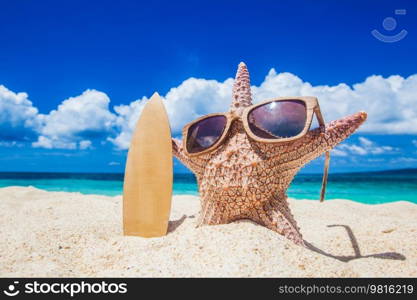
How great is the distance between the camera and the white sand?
2.10m

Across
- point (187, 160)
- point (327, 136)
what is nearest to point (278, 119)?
point (327, 136)

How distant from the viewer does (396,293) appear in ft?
5.93

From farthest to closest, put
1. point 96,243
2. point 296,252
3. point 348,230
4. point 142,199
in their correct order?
point 348,230, point 142,199, point 96,243, point 296,252

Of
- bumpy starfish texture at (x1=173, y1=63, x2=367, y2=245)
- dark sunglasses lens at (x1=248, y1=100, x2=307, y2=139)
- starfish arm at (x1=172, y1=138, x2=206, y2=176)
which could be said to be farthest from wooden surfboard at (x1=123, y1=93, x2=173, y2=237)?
dark sunglasses lens at (x1=248, y1=100, x2=307, y2=139)

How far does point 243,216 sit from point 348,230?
6.70ft

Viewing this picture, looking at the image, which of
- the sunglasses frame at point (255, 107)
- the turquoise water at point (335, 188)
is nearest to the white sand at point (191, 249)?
the sunglasses frame at point (255, 107)

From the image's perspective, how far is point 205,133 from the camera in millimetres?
3059

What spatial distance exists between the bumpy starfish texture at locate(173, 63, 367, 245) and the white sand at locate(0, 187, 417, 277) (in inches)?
6.9

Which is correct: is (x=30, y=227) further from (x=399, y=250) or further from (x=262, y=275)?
(x=399, y=250)

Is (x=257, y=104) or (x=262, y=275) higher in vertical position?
(x=257, y=104)

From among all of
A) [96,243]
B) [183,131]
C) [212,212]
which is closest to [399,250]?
[212,212]

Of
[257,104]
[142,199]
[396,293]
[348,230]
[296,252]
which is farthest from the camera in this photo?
[348,230]

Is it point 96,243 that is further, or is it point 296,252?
point 96,243

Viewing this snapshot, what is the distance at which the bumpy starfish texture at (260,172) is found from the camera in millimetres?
2666
